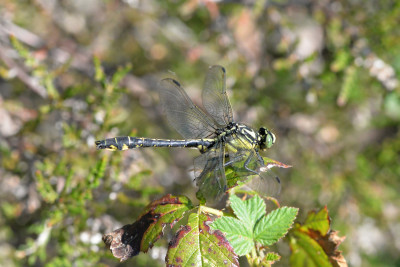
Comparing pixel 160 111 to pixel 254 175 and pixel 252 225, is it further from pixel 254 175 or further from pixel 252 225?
pixel 252 225

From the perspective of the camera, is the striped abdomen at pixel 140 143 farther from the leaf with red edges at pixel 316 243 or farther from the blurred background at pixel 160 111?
the leaf with red edges at pixel 316 243

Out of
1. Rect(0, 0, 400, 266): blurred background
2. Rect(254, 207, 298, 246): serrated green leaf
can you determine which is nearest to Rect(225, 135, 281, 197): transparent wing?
Rect(254, 207, 298, 246): serrated green leaf

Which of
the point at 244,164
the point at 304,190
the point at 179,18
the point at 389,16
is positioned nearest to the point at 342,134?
the point at 304,190

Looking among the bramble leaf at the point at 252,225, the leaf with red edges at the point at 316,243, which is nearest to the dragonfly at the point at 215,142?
the bramble leaf at the point at 252,225

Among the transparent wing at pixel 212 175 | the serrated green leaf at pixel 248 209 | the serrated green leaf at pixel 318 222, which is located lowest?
the serrated green leaf at pixel 248 209

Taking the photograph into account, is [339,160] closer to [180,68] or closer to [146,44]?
[180,68]
